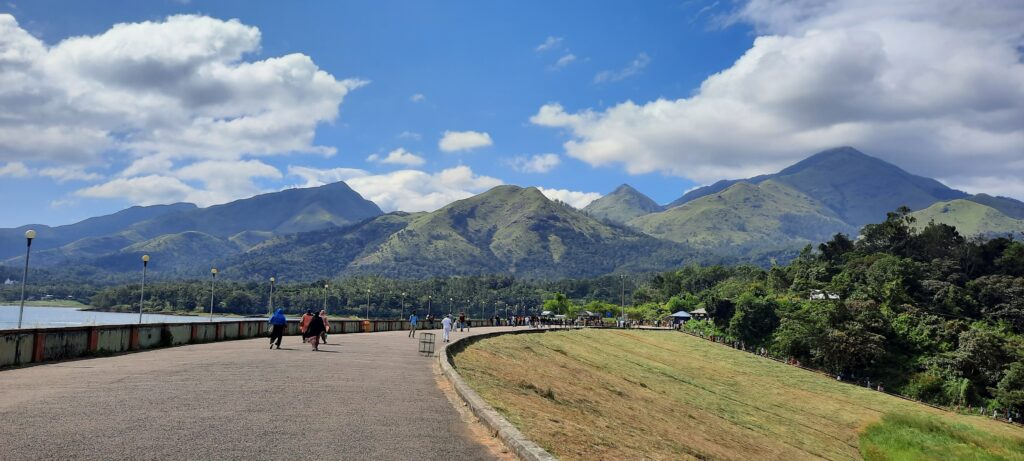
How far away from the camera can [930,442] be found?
45.7m

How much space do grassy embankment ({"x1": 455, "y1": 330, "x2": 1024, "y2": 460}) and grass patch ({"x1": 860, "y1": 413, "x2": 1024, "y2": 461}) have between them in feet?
0.41

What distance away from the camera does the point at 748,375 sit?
69.4 metres

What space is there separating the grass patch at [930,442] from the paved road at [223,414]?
35.8 m

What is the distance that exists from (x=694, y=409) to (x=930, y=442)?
22257mm

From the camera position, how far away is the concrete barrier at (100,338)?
19.7 m

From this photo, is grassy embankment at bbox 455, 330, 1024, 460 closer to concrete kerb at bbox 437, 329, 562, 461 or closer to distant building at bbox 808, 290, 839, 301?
concrete kerb at bbox 437, 329, 562, 461

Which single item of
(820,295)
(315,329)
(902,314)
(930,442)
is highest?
(820,295)

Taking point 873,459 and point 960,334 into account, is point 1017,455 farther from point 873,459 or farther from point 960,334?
point 960,334

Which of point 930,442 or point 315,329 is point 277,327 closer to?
point 315,329

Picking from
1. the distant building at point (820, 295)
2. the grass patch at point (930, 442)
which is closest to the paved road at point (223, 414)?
the grass patch at point (930, 442)

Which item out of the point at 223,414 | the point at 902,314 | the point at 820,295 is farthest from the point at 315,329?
the point at 820,295

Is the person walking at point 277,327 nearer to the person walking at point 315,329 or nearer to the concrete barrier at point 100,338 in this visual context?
the person walking at point 315,329

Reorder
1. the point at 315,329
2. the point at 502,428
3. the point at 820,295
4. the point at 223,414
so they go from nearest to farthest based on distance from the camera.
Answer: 1. the point at 502,428
2. the point at 223,414
3. the point at 315,329
4. the point at 820,295

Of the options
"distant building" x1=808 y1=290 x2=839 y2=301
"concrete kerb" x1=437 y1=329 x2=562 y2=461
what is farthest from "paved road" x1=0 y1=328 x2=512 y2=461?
"distant building" x1=808 y1=290 x2=839 y2=301
